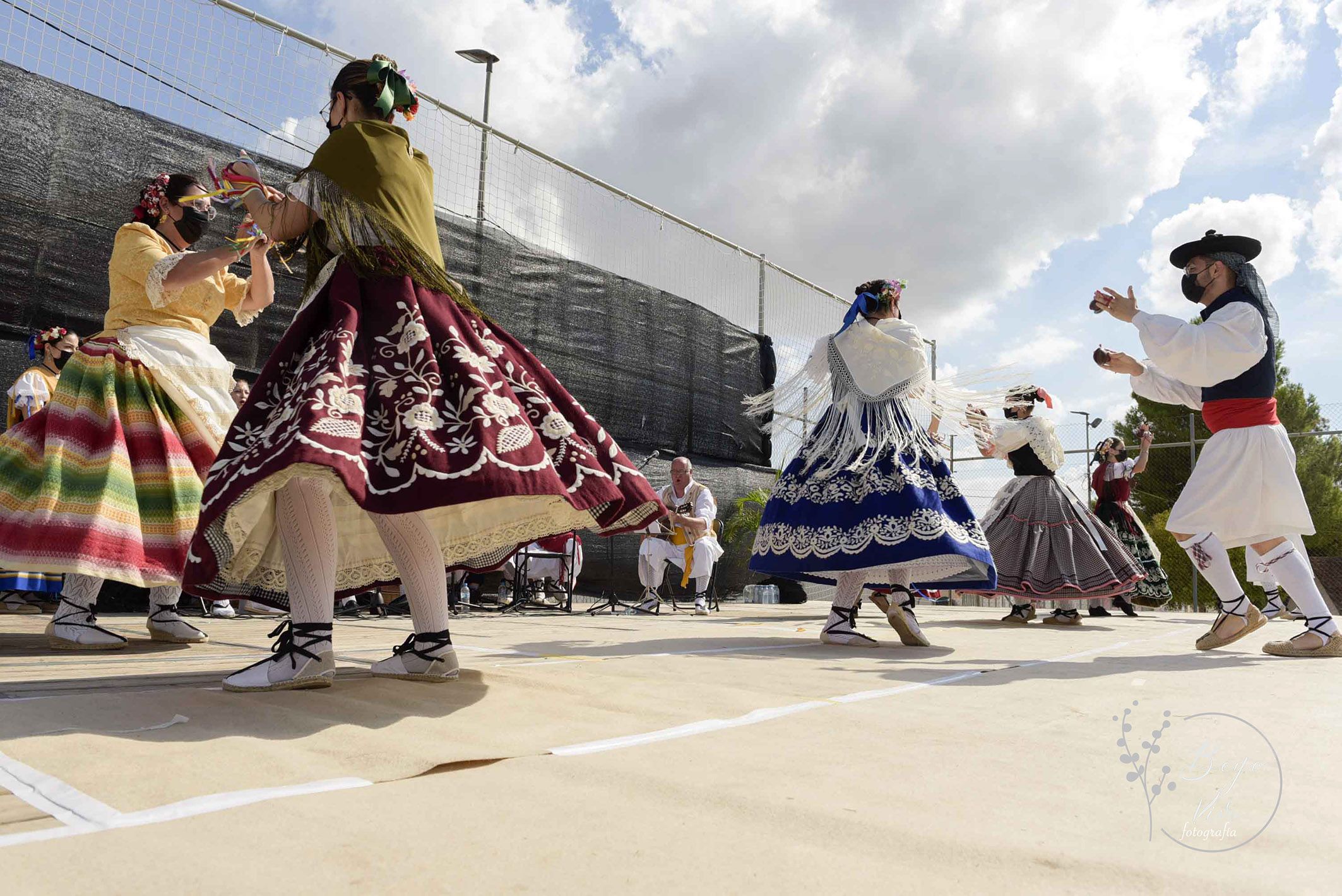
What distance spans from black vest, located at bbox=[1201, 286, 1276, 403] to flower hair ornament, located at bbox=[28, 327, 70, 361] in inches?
226

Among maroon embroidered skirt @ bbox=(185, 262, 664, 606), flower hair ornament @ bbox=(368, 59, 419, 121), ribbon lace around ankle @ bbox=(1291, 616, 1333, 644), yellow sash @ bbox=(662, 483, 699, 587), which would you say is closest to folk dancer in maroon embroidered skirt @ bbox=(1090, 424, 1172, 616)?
yellow sash @ bbox=(662, 483, 699, 587)

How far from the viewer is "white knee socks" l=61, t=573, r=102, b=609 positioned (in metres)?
2.74

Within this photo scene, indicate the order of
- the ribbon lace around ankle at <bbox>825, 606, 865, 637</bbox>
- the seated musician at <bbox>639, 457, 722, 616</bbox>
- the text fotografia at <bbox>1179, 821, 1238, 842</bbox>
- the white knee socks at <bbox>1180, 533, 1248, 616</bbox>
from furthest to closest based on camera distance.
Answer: the seated musician at <bbox>639, 457, 722, 616</bbox>
the white knee socks at <bbox>1180, 533, 1248, 616</bbox>
the ribbon lace around ankle at <bbox>825, 606, 865, 637</bbox>
the text fotografia at <bbox>1179, 821, 1238, 842</bbox>

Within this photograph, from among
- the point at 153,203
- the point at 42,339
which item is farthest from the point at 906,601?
the point at 42,339

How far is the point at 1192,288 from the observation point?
13.1 feet

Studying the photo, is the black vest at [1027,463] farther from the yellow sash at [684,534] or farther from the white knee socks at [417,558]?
the white knee socks at [417,558]

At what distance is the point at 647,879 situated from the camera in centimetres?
81

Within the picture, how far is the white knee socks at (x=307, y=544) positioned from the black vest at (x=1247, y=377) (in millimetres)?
3688

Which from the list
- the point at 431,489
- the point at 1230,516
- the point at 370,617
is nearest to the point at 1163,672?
the point at 1230,516

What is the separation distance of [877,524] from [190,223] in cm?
283

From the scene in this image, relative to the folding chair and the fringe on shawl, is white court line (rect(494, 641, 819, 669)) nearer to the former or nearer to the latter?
the fringe on shawl

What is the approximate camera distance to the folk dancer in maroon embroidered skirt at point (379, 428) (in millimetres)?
1638

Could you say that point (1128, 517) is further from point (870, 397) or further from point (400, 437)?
point (400, 437)
